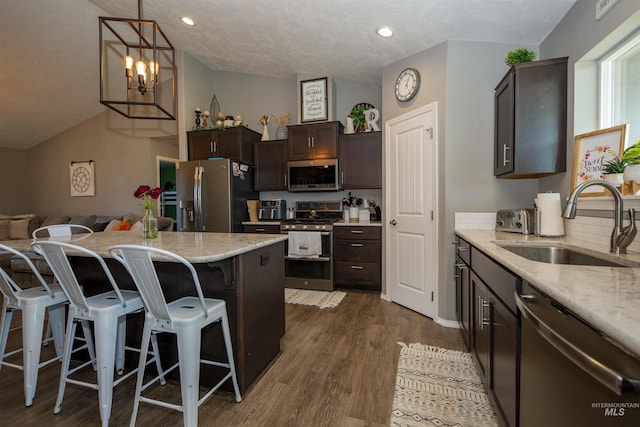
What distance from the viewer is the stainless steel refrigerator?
4.04m

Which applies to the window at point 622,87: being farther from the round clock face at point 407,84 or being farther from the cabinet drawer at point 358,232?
the cabinet drawer at point 358,232

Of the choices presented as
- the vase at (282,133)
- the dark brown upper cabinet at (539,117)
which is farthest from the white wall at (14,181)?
the dark brown upper cabinet at (539,117)

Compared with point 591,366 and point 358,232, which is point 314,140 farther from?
point 591,366

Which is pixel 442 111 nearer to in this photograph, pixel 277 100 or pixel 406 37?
pixel 406 37

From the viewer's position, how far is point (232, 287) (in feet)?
5.74

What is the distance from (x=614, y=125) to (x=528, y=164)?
1.67ft

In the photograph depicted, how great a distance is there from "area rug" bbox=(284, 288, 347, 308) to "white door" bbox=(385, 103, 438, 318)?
0.65 m

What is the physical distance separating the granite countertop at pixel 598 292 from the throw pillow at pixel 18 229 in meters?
7.37

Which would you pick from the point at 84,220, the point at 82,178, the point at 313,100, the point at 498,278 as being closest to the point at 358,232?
the point at 313,100

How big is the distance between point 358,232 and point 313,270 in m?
0.78

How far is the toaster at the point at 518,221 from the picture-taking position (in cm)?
224

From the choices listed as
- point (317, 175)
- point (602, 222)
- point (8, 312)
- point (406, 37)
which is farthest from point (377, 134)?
point (8, 312)

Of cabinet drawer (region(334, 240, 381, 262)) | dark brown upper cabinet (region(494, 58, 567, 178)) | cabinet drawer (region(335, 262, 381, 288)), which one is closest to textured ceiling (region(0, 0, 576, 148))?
dark brown upper cabinet (region(494, 58, 567, 178))

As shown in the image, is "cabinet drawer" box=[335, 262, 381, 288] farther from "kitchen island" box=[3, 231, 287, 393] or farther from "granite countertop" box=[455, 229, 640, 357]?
"granite countertop" box=[455, 229, 640, 357]
